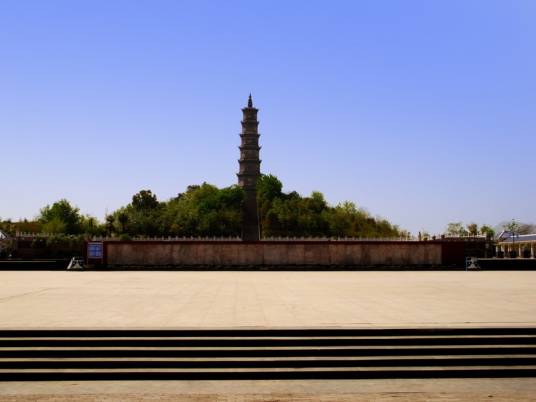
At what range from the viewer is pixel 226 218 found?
91.3m

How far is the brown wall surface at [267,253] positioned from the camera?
121 ft

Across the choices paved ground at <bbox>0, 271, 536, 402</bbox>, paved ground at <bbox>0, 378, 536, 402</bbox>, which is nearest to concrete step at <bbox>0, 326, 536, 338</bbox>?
paved ground at <bbox>0, 271, 536, 402</bbox>

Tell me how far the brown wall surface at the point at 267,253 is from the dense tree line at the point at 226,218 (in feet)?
166

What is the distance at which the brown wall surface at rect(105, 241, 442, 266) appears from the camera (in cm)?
3684

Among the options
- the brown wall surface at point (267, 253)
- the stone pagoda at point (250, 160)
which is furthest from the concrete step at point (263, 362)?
the stone pagoda at point (250, 160)

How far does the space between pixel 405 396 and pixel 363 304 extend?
6313 millimetres

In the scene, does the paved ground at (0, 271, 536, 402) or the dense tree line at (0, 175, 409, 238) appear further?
the dense tree line at (0, 175, 409, 238)

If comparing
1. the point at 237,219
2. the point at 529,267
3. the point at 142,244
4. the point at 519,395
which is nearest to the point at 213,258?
the point at 142,244

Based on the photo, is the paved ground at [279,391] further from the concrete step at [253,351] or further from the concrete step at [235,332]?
→ the concrete step at [235,332]

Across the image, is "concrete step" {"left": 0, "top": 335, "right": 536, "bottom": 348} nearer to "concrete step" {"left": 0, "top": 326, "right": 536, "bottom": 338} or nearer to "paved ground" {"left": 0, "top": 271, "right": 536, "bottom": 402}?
"concrete step" {"left": 0, "top": 326, "right": 536, "bottom": 338}

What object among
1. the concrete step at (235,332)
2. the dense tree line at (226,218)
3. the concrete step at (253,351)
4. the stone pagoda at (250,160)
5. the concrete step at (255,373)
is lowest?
the concrete step at (255,373)

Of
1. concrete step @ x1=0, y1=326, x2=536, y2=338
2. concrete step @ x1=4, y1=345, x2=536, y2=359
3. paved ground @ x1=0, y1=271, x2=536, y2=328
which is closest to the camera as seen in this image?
concrete step @ x1=4, y1=345, x2=536, y2=359

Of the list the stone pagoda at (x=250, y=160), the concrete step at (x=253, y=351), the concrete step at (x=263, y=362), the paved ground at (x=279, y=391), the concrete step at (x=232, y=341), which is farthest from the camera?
the stone pagoda at (x=250, y=160)

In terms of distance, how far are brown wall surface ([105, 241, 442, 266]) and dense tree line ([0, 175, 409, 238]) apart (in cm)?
5070
